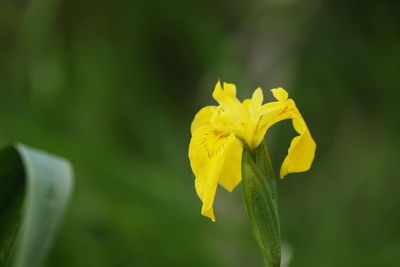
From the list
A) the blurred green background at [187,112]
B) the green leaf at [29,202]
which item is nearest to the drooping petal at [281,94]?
the green leaf at [29,202]

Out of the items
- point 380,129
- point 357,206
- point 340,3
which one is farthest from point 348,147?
point 340,3

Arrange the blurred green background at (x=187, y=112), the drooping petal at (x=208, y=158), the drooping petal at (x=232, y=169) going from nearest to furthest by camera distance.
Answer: the drooping petal at (x=208, y=158) < the drooping petal at (x=232, y=169) < the blurred green background at (x=187, y=112)

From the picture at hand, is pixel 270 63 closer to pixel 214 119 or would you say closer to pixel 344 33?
pixel 344 33

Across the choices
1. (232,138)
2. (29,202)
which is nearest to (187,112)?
(29,202)

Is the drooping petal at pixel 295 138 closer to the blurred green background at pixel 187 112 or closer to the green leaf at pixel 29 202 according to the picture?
the green leaf at pixel 29 202

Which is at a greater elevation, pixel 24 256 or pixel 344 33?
pixel 344 33

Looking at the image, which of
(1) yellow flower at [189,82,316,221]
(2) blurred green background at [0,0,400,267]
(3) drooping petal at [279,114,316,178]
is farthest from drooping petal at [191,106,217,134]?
(2) blurred green background at [0,0,400,267]
